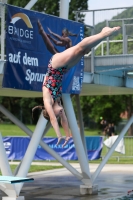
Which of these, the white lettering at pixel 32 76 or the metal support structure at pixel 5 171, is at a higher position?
the white lettering at pixel 32 76

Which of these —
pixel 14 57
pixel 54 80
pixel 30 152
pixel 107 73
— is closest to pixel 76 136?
pixel 107 73

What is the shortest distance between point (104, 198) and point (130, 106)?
2065 inches

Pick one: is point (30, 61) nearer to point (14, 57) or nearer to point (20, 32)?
point (14, 57)

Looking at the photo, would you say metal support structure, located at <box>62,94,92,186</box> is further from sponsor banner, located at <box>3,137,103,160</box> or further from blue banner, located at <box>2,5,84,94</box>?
sponsor banner, located at <box>3,137,103,160</box>

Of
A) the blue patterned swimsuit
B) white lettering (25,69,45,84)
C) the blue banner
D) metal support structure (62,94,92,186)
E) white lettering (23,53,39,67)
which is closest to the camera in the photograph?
the blue patterned swimsuit

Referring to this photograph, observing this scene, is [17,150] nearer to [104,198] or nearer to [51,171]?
[51,171]

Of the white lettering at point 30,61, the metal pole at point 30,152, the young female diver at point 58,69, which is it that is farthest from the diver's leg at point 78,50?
the metal pole at point 30,152

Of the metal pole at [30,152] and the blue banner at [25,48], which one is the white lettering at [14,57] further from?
the metal pole at [30,152]

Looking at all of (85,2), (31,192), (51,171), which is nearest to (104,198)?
(31,192)

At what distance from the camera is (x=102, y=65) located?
56.7ft

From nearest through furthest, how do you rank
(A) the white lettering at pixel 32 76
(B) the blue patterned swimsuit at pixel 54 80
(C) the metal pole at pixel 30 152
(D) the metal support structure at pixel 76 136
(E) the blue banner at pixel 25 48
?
(B) the blue patterned swimsuit at pixel 54 80
(E) the blue banner at pixel 25 48
(A) the white lettering at pixel 32 76
(C) the metal pole at pixel 30 152
(D) the metal support structure at pixel 76 136

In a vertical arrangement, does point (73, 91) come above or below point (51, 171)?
above

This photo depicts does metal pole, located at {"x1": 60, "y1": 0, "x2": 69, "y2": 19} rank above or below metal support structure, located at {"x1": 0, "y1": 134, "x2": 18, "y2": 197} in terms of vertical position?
above

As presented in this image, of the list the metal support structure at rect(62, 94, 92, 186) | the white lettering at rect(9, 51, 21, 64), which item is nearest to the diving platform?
the metal support structure at rect(62, 94, 92, 186)
